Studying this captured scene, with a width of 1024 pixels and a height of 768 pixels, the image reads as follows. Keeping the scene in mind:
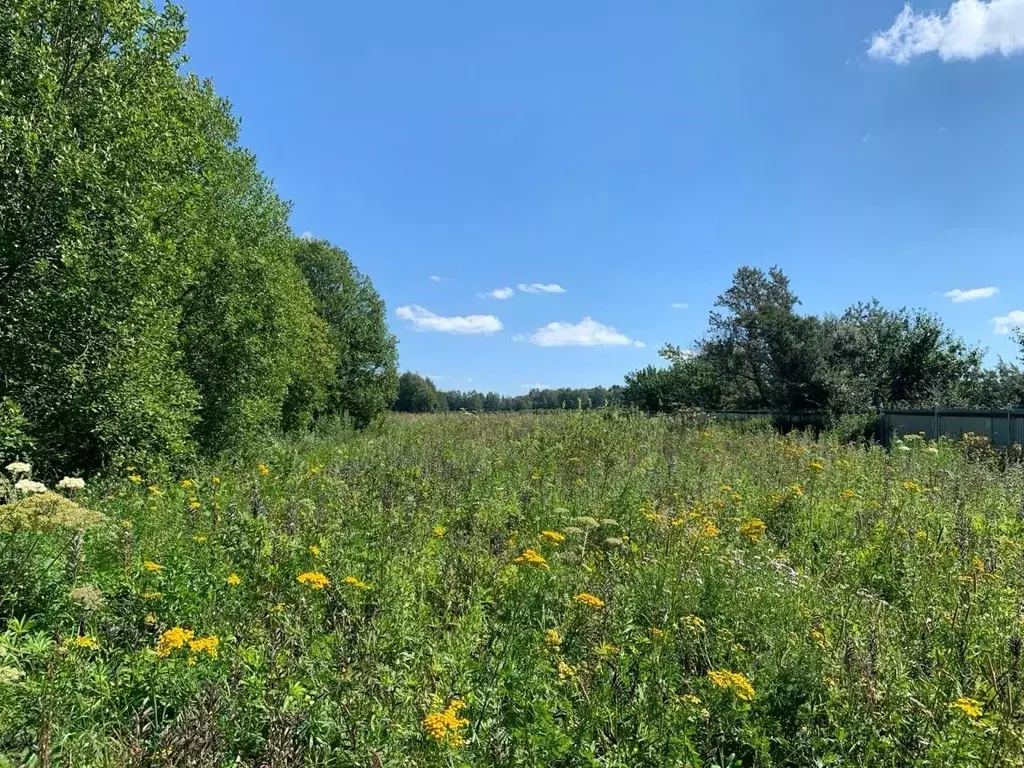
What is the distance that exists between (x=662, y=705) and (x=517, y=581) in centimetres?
144

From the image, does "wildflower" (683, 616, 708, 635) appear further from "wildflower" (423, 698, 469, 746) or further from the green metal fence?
the green metal fence

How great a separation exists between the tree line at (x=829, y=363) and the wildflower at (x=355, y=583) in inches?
1037

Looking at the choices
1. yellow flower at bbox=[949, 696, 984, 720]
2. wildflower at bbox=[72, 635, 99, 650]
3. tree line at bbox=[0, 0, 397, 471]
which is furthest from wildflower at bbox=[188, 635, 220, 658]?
tree line at bbox=[0, 0, 397, 471]

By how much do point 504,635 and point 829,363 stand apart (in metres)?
29.0

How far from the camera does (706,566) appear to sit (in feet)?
14.4

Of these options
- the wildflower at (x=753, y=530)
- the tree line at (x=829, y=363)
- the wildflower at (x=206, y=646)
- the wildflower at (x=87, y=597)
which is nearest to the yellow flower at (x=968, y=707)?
the wildflower at (x=753, y=530)

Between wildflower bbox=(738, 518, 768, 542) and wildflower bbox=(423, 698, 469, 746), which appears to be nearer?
wildflower bbox=(423, 698, 469, 746)

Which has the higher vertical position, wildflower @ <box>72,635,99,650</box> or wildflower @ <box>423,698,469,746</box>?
wildflower @ <box>72,635,99,650</box>

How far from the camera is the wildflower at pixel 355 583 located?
3682 millimetres

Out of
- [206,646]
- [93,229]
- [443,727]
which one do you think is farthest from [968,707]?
[93,229]

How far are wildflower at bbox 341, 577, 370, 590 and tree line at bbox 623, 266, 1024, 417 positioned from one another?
26331mm

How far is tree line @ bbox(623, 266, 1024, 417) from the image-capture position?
27.3m

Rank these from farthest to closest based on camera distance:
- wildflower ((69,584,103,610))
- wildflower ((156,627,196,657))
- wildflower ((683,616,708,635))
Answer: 1. wildflower ((683,616,708,635))
2. wildflower ((69,584,103,610))
3. wildflower ((156,627,196,657))

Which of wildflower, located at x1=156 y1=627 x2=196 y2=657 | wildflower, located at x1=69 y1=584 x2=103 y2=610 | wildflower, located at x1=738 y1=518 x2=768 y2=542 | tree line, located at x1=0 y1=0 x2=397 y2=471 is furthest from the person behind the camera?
tree line, located at x1=0 y1=0 x2=397 y2=471
